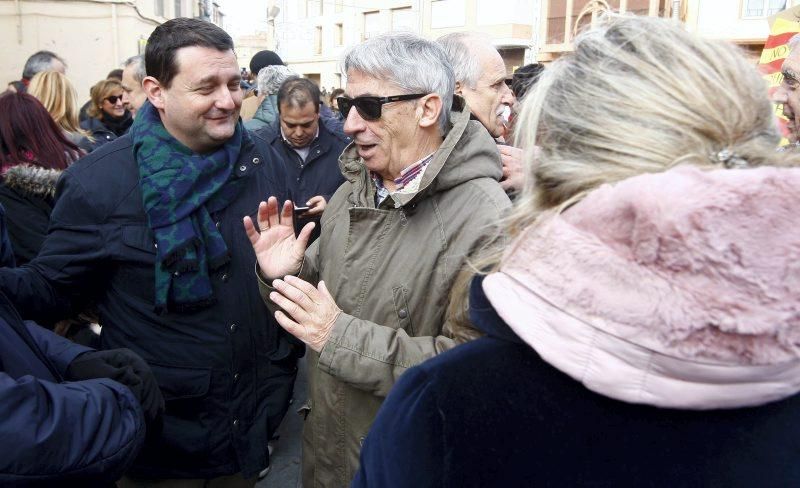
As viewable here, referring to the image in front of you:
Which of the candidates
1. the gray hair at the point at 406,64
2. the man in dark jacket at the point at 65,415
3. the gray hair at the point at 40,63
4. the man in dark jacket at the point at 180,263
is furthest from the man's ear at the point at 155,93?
the gray hair at the point at 40,63

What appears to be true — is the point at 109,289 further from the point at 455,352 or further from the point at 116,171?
the point at 455,352

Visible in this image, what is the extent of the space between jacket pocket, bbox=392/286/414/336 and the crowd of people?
0.01 metres

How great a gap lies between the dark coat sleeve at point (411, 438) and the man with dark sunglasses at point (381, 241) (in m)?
0.74

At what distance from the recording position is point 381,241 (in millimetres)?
1930

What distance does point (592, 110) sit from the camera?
89 cm

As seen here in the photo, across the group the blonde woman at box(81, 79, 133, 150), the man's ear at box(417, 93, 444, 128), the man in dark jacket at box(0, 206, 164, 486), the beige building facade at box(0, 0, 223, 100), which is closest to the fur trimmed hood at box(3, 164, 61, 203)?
the man in dark jacket at box(0, 206, 164, 486)

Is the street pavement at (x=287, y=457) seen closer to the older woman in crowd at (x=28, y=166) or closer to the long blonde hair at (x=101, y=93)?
the older woman in crowd at (x=28, y=166)

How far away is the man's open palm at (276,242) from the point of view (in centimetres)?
214

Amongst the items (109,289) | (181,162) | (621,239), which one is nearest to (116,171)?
(181,162)

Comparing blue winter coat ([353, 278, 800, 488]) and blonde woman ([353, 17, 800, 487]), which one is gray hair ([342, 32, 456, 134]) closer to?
blonde woman ([353, 17, 800, 487])

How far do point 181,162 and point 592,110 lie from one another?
1.80m

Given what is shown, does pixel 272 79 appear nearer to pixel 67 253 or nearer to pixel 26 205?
pixel 26 205

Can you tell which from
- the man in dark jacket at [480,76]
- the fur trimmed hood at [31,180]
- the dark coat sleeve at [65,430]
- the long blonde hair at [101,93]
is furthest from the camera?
the long blonde hair at [101,93]

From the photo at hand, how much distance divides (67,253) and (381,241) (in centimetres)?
122
